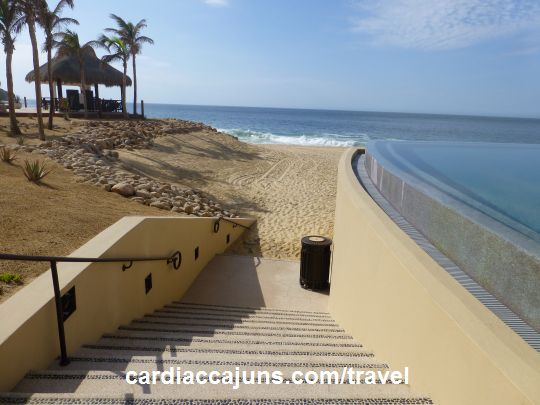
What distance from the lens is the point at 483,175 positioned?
5262 mm

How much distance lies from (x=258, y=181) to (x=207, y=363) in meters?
13.6

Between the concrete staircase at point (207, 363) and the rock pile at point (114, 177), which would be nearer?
the concrete staircase at point (207, 363)

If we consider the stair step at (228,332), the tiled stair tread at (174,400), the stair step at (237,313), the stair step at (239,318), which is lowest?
the stair step at (237,313)

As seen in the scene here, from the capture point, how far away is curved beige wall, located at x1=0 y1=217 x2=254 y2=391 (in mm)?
2332

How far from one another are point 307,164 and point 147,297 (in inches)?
676

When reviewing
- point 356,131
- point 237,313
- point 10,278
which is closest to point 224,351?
point 10,278

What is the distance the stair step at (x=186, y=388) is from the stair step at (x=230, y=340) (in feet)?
3.22

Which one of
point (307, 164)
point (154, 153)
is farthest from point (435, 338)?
point (307, 164)

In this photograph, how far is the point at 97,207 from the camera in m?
6.80

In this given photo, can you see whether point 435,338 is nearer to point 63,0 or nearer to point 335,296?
point 335,296

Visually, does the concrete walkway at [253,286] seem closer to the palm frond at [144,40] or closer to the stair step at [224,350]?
the stair step at [224,350]

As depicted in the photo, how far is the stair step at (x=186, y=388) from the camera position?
209 cm

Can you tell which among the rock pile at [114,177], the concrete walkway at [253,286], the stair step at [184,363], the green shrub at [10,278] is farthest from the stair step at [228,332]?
Result: the rock pile at [114,177]

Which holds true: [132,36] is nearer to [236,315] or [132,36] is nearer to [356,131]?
[236,315]
